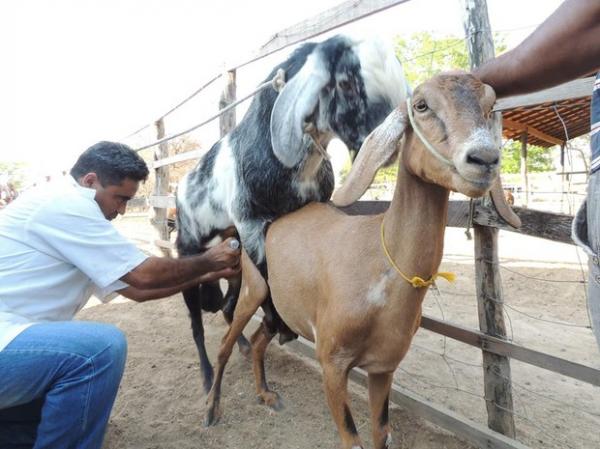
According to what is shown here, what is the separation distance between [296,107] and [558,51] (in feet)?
5.03

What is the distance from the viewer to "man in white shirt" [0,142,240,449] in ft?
6.78

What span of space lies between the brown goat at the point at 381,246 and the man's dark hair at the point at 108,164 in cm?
93

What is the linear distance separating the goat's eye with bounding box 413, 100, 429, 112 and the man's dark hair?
1.64 meters

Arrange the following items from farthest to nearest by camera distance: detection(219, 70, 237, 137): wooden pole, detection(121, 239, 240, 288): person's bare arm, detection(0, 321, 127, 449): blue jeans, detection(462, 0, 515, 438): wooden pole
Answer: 1. detection(219, 70, 237, 137): wooden pole
2. detection(462, 0, 515, 438): wooden pole
3. detection(121, 239, 240, 288): person's bare arm
4. detection(0, 321, 127, 449): blue jeans

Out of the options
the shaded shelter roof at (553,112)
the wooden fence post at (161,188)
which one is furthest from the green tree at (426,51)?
the wooden fence post at (161,188)

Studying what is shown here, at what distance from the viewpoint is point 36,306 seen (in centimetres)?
230

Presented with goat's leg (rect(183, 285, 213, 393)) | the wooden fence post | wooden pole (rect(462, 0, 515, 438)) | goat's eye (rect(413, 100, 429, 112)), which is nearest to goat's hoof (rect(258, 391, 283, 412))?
goat's leg (rect(183, 285, 213, 393))

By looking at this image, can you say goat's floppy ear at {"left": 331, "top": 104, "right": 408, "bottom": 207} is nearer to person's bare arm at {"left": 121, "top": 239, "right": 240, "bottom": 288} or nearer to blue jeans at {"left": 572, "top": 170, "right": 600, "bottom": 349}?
blue jeans at {"left": 572, "top": 170, "right": 600, "bottom": 349}

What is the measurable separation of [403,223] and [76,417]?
1.79 meters

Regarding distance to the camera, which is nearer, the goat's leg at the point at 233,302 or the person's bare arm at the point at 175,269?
the person's bare arm at the point at 175,269

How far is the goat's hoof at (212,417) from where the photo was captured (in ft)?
10.4

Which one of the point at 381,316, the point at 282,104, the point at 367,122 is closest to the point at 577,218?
the point at 381,316

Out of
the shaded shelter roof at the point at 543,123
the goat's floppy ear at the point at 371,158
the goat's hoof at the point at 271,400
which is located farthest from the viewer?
the shaded shelter roof at the point at 543,123

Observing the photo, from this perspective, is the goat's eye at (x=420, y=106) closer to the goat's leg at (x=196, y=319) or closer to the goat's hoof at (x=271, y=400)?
the goat's hoof at (x=271, y=400)
